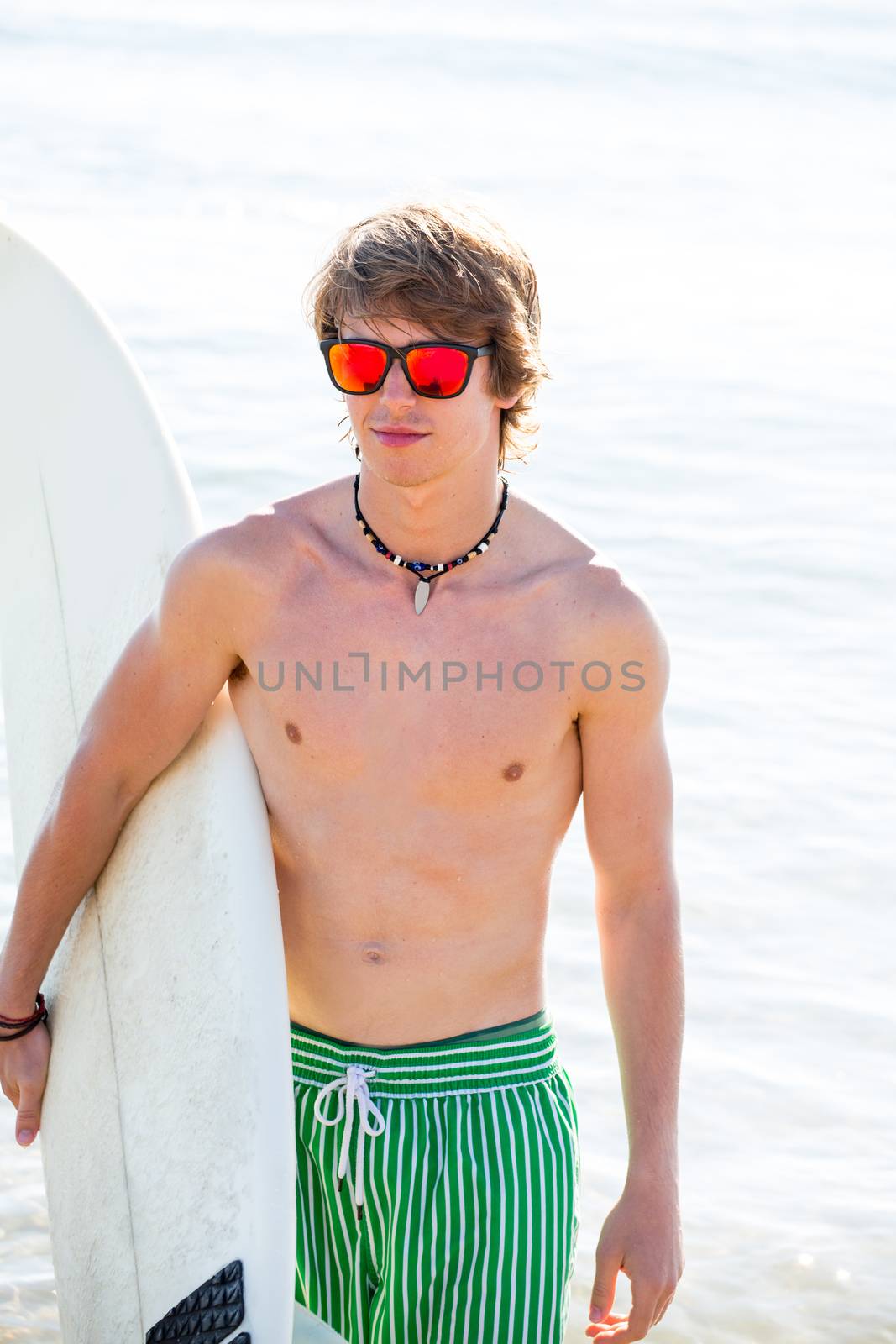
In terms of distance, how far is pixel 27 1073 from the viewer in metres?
2.64

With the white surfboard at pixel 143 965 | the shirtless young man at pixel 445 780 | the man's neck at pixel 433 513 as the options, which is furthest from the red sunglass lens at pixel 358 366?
the white surfboard at pixel 143 965

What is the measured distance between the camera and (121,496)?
3.02m

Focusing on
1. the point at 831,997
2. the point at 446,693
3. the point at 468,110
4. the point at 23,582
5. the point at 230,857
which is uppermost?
the point at 468,110

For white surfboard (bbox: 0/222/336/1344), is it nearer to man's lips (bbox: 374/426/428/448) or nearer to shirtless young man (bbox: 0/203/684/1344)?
shirtless young man (bbox: 0/203/684/1344)

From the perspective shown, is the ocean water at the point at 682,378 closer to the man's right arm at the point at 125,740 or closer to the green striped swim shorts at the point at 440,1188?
the man's right arm at the point at 125,740

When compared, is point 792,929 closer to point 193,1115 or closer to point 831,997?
point 831,997

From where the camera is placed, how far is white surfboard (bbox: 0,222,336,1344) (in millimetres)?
2303

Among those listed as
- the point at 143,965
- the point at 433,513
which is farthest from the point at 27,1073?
the point at 433,513

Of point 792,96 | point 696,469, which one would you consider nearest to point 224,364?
point 696,469

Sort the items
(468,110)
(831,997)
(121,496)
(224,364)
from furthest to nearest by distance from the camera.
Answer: (468,110) < (224,364) < (831,997) < (121,496)

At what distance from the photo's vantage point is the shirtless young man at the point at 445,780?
2246 mm

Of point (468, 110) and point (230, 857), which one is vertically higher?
point (468, 110)

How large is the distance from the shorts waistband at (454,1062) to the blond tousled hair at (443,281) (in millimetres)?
876

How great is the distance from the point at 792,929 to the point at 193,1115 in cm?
271
